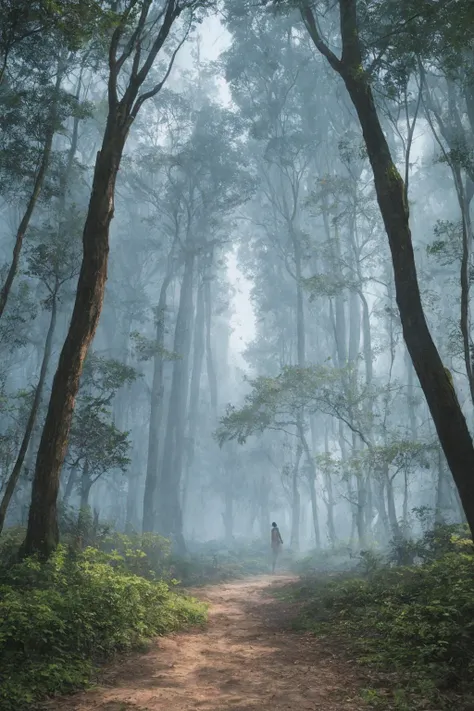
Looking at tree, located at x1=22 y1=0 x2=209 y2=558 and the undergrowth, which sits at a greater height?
tree, located at x1=22 y1=0 x2=209 y2=558

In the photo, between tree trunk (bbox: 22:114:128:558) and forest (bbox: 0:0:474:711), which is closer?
forest (bbox: 0:0:474:711)

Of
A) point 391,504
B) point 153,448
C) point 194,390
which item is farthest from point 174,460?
point 391,504

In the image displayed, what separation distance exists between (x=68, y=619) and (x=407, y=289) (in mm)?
Result: 5618

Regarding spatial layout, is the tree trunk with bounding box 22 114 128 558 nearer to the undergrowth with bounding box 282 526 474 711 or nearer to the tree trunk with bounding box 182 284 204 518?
the undergrowth with bounding box 282 526 474 711

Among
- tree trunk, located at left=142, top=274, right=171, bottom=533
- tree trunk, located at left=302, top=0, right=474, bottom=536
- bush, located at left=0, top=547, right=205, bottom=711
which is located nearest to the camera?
bush, located at left=0, top=547, right=205, bottom=711

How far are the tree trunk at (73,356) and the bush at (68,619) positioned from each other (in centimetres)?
52

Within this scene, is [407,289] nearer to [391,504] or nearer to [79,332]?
[79,332]

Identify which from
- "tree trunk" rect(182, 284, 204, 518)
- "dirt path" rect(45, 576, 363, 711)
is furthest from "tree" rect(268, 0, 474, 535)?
"tree trunk" rect(182, 284, 204, 518)

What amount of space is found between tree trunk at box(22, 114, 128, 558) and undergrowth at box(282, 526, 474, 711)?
400cm

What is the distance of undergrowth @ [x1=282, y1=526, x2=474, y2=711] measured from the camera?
3918mm

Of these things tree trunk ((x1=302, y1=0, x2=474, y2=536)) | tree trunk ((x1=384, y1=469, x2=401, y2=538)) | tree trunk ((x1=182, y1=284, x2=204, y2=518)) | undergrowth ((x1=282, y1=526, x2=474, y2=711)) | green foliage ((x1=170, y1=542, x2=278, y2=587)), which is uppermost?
tree trunk ((x1=182, y1=284, x2=204, y2=518))

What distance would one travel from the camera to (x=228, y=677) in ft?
15.7

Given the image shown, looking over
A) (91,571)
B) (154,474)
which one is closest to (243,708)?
(91,571)

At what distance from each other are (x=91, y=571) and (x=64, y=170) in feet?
44.7
